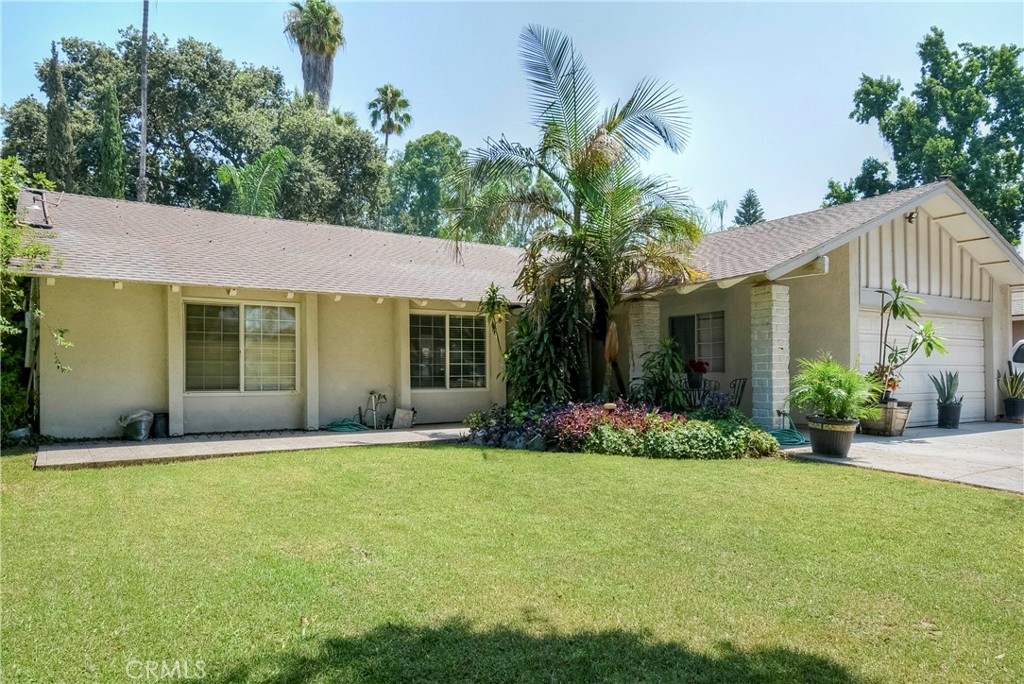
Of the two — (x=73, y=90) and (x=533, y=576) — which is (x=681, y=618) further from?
(x=73, y=90)

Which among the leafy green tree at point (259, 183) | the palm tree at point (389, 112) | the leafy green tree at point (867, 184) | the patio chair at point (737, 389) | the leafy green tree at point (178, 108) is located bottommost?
the patio chair at point (737, 389)

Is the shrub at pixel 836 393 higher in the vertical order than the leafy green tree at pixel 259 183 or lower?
lower

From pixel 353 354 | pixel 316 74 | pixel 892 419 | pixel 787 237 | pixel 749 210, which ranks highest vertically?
pixel 316 74

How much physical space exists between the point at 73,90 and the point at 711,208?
35300mm

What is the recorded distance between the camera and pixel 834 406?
27.9 ft

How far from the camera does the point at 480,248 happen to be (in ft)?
55.1

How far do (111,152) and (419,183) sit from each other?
22.2 meters

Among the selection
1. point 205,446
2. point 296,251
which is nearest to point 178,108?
point 296,251

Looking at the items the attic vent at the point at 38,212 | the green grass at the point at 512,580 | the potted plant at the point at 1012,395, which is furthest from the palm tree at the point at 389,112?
the green grass at the point at 512,580

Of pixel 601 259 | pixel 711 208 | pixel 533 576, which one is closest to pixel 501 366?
pixel 601 259

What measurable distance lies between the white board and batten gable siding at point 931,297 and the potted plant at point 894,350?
17cm

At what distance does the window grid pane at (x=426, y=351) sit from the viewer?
1286cm

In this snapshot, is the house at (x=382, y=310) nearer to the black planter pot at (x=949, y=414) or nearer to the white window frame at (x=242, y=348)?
the white window frame at (x=242, y=348)

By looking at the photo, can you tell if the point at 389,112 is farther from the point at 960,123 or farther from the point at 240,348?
the point at 960,123
